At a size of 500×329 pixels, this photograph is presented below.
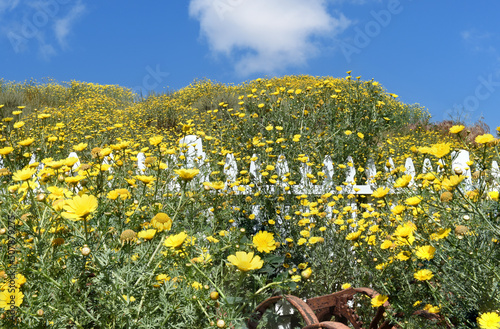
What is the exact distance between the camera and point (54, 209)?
151 centimetres

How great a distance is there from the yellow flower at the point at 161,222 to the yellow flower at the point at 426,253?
38.3 inches

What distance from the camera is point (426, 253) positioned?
5.40 feet

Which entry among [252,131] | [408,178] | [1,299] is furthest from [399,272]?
[252,131]

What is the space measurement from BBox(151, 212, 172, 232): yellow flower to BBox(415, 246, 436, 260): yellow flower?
973 mm

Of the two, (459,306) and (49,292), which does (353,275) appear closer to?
(459,306)

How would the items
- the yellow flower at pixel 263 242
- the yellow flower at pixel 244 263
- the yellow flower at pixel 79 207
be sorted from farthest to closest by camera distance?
1. the yellow flower at pixel 263 242
2. the yellow flower at pixel 79 207
3. the yellow flower at pixel 244 263

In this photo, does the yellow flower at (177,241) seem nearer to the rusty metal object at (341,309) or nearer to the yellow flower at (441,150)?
the rusty metal object at (341,309)

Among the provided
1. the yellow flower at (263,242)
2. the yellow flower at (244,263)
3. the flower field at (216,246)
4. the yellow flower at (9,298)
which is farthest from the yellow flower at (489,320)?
the yellow flower at (9,298)

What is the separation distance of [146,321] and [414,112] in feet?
60.2

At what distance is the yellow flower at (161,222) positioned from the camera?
1405mm

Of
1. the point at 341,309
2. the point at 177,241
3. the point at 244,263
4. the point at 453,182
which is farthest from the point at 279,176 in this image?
the point at 244,263

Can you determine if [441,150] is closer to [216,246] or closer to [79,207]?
[216,246]

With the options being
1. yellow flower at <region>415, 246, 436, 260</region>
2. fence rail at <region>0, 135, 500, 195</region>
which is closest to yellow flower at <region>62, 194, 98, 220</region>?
yellow flower at <region>415, 246, 436, 260</region>

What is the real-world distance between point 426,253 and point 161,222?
3.39 feet
